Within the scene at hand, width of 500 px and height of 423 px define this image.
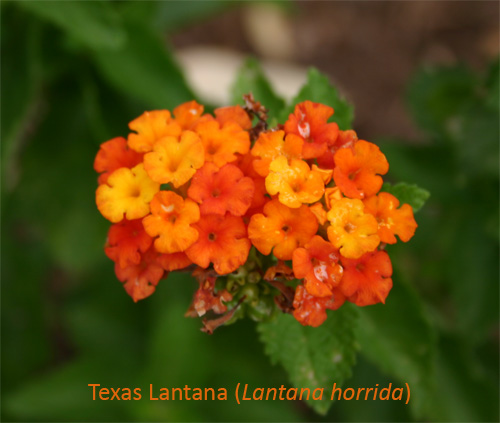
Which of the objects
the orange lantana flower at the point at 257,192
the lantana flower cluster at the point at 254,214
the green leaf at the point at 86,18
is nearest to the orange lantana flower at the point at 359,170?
the lantana flower cluster at the point at 254,214

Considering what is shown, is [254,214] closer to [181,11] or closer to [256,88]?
[256,88]

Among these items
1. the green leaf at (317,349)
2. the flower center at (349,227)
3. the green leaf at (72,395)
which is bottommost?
the green leaf at (72,395)

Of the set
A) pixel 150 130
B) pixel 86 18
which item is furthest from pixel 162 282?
pixel 150 130

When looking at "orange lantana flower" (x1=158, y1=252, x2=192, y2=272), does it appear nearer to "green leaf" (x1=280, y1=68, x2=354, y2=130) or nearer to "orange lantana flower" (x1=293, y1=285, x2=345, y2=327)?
"orange lantana flower" (x1=293, y1=285, x2=345, y2=327)

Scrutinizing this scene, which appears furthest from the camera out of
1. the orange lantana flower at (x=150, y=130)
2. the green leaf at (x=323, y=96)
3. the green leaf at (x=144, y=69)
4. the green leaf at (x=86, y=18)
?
the green leaf at (x=144, y=69)

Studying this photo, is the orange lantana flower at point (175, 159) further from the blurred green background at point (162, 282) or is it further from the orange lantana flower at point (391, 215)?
the blurred green background at point (162, 282)

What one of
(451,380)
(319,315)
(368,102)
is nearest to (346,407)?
(451,380)

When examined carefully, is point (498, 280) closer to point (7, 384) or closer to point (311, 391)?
point (311, 391)
